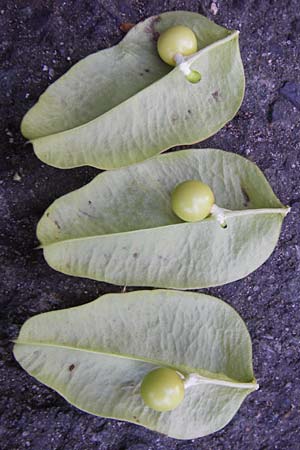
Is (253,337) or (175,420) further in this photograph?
(253,337)

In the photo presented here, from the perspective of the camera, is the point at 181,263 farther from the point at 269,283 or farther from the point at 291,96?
the point at 291,96

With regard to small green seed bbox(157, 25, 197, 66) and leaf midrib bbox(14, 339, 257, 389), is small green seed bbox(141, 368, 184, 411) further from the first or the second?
small green seed bbox(157, 25, 197, 66)

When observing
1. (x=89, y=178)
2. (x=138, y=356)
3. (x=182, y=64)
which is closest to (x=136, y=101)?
(x=182, y=64)

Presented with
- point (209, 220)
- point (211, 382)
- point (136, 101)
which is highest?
point (136, 101)

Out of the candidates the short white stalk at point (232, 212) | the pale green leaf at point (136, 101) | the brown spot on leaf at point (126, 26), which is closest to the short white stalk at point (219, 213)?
the short white stalk at point (232, 212)

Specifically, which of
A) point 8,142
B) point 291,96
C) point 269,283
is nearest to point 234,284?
point 269,283

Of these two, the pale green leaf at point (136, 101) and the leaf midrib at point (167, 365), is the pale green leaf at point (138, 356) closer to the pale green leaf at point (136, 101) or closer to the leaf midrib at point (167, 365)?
the leaf midrib at point (167, 365)

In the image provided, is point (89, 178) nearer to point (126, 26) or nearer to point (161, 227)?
point (161, 227)
